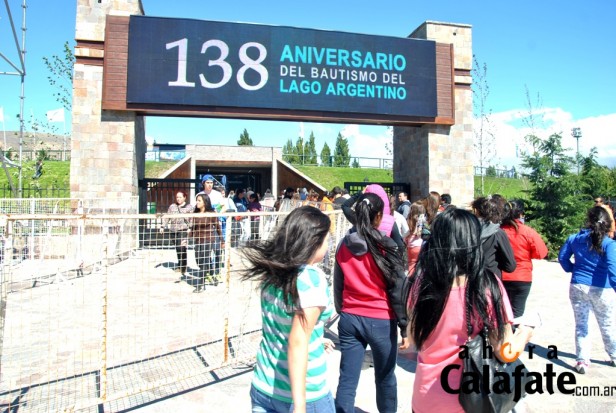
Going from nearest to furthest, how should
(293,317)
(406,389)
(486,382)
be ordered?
(486,382) → (293,317) → (406,389)

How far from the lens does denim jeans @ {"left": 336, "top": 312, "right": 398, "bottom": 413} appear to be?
3201 mm

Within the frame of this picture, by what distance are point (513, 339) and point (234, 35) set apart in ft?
40.6

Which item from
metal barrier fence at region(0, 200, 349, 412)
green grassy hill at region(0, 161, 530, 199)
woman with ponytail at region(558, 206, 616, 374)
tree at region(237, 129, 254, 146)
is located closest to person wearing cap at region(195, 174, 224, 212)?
metal barrier fence at region(0, 200, 349, 412)

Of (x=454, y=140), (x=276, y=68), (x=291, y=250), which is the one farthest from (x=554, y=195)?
(x=291, y=250)

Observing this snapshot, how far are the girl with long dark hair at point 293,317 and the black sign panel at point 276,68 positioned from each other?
11.3 metres

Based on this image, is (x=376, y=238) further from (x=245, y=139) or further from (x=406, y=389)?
(x=245, y=139)

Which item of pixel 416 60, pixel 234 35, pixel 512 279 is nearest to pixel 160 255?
pixel 512 279

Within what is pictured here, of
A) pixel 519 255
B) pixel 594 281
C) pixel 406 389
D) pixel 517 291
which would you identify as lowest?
pixel 406 389

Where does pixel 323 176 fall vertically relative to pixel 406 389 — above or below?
above

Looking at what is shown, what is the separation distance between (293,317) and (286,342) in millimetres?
147

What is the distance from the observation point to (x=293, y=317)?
2.08 metres

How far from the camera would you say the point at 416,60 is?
14.3 meters

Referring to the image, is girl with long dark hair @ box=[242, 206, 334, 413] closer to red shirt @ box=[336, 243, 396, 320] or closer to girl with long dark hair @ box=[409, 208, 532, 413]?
girl with long dark hair @ box=[409, 208, 532, 413]

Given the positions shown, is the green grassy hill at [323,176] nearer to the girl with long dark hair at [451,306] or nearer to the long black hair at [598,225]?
the long black hair at [598,225]
